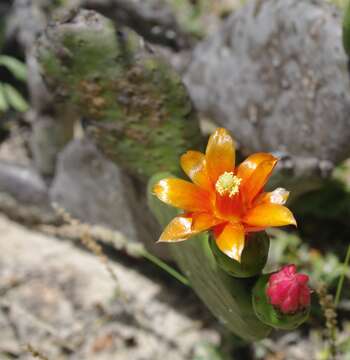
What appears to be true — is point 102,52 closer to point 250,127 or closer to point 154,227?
point 154,227

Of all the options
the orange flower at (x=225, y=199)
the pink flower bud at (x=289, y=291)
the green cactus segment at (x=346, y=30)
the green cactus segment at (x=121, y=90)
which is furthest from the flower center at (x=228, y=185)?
the green cactus segment at (x=346, y=30)

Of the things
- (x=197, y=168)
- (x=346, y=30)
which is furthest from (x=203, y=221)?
(x=346, y=30)

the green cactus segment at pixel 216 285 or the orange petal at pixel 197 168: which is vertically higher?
the orange petal at pixel 197 168

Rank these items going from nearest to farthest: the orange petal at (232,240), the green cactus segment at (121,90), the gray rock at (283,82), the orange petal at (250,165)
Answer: the orange petal at (232,240) → the orange petal at (250,165) → the green cactus segment at (121,90) → the gray rock at (283,82)

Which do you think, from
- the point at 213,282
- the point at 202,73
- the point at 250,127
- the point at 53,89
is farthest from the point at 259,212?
the point at 202,73

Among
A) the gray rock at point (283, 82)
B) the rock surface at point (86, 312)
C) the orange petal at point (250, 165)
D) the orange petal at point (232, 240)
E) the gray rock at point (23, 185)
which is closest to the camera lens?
the orange petal at point (232, 240)

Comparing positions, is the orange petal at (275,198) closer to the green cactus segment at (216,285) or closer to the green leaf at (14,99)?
the green cactus segment at (216,285)

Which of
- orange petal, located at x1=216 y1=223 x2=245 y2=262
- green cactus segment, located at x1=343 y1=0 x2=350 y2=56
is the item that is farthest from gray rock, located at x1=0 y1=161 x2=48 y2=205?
orange petal, located at x1=216 y1=223 x2=245 y2=262

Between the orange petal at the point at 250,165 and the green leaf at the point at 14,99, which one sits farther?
the green leaf at the point at 14,99
